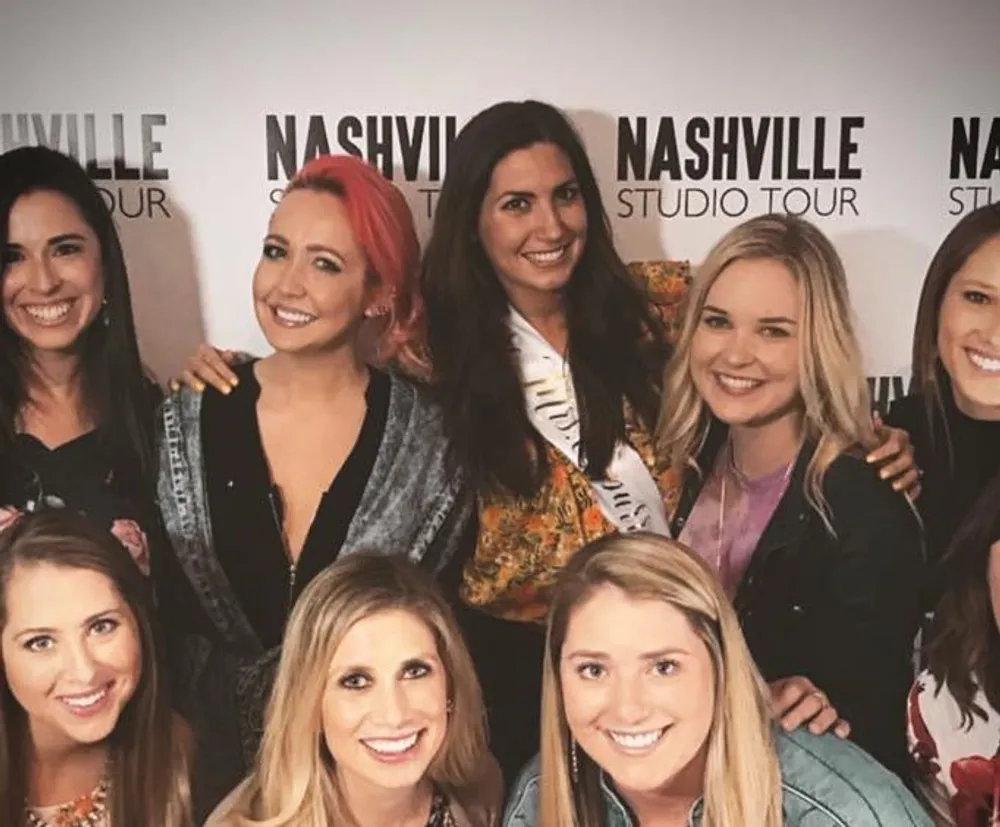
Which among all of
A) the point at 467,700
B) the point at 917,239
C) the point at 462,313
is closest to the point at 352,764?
the point at 467,700

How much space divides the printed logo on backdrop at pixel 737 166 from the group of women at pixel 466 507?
0.22 ft

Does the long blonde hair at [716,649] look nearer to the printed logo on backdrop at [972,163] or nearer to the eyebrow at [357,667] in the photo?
the eyebrow at [357,667]

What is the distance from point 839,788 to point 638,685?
0.88 feet

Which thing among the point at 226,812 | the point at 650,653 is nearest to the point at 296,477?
the point at 226,812

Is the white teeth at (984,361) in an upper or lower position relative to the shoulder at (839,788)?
upper

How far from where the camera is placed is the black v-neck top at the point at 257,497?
170cm

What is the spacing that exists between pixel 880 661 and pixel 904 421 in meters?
0.31

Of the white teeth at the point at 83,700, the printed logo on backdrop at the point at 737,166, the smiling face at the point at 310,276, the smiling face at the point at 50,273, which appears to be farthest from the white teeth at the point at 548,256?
the white teeth at the point at 83,700

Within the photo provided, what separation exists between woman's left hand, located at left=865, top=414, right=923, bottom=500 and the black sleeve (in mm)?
14

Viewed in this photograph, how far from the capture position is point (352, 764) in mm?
1557

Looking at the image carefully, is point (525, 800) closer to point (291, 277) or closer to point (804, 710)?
point (804, 710)

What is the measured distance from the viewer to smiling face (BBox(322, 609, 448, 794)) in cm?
154

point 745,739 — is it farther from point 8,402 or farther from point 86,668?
point 8,402

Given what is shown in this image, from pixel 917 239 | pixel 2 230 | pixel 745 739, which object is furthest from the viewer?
pixel 917 239
